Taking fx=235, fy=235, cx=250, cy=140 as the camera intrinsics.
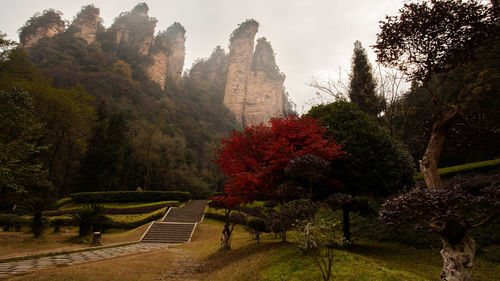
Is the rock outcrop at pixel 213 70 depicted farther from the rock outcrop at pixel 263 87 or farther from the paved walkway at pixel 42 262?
the paved walkway at pixel 42 262

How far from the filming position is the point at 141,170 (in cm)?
3114

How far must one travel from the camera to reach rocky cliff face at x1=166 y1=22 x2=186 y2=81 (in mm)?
76000

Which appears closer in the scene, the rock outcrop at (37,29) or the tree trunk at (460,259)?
the tree trunk at (460,259)

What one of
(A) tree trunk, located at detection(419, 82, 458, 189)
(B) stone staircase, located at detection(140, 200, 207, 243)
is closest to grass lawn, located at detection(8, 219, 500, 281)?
(A) tree trunk, located at detection(419, 82, 458, 189)

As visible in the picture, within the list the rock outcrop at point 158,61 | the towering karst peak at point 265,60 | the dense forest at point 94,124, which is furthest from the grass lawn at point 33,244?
the towering karst peak at point 265,60

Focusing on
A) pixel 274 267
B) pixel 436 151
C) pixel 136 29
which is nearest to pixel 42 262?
pixel 274 267

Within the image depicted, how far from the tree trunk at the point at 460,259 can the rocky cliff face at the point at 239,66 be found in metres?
63.8

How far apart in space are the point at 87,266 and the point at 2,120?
33.2 ft

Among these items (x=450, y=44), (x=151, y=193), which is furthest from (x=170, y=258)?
(x=151, y=193)

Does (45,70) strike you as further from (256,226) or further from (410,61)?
(410,61)

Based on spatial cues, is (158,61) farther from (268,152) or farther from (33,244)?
(268,152)

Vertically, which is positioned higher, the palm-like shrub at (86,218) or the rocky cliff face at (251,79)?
the rocky cliff face at (251,79)

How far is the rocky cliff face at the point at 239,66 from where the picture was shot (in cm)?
6931

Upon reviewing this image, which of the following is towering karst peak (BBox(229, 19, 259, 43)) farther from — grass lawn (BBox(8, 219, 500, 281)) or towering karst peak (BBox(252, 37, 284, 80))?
grass lawn (BBox(8, 219, 500, 281))
